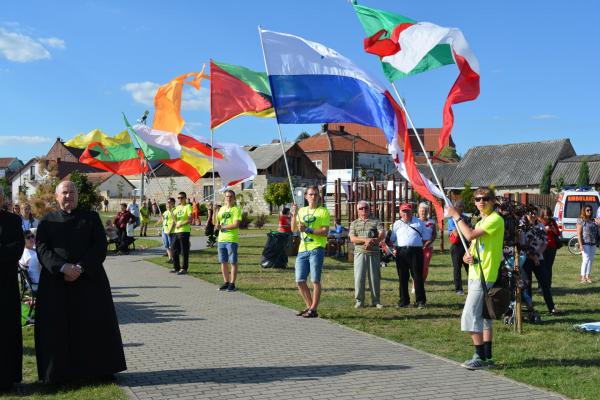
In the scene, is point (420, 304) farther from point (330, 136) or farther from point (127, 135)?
point (330, 136)

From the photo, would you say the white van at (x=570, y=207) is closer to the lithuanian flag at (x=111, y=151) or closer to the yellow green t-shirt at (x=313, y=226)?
the lithuanian flag at (x=111, y=151)

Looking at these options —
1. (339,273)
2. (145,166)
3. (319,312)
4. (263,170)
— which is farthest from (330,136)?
(319,312)

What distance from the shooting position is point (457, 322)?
9.30 metres

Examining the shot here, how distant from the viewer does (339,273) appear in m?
15.6

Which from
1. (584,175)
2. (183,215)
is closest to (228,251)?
(183,215)

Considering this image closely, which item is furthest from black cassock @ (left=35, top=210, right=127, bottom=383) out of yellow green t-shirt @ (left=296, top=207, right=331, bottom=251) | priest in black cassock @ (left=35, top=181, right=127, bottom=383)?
yellow green t-shirt @ (left=296, top=207, right=331, bottom=251)

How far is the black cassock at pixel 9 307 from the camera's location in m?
5.67

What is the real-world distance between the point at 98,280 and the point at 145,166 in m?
16.9

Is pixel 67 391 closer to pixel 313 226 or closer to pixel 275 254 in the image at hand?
pixel 313 226

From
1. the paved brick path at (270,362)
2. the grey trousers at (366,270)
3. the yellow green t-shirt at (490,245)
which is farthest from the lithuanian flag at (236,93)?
the yellow green t-shirt at (490,245)

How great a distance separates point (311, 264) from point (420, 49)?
3338 millimetres

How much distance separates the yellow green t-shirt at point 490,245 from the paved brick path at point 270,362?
99cm

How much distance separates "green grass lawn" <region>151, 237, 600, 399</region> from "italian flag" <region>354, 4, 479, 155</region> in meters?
2.59

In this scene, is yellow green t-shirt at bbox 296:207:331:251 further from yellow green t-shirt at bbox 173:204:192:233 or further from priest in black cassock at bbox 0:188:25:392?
yellow green t-shirt at bbox 173:204:192:233
